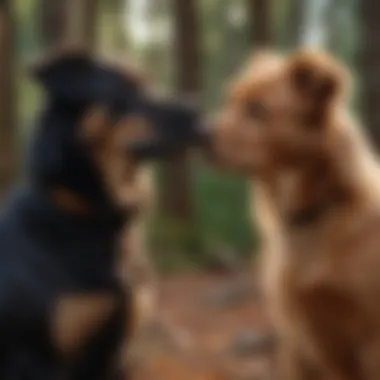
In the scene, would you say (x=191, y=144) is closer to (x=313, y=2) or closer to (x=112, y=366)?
(x=112, y=366)

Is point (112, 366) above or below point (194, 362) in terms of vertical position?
above

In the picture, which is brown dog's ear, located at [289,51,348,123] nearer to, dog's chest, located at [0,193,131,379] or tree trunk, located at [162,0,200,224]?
dog's chest, located at [0,193,131,379]

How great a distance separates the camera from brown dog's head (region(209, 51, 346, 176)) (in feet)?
13.6

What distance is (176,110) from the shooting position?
13.6 feet

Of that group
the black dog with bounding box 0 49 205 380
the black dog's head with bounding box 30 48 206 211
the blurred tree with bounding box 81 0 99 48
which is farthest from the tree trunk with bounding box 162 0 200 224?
the black dog with bounding box 0 49 205 380

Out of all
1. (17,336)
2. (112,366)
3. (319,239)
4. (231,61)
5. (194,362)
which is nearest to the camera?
(17,336)

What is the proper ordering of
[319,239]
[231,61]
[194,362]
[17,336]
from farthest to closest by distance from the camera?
[231,61], [194,362], [319,239], [17,336]

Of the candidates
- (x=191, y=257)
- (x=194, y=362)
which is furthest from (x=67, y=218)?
(x=191, y=257)

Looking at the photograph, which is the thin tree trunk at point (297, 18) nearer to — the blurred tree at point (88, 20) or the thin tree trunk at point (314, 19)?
the thin tree trunk at point (314, 19)

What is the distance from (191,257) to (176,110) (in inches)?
228

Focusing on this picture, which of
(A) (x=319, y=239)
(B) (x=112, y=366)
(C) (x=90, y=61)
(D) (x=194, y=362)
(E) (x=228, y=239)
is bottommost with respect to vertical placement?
(E) (x=228, y=239)

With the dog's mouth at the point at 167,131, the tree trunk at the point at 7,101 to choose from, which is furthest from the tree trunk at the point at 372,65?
the dog's mouth at the point at 167,131

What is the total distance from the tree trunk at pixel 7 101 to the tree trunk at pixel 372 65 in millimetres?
2366

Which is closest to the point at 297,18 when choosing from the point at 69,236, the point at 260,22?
the point at 260,22
